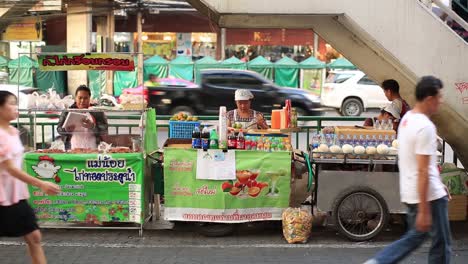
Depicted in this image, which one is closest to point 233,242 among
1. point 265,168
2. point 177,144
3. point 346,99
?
point 265,168

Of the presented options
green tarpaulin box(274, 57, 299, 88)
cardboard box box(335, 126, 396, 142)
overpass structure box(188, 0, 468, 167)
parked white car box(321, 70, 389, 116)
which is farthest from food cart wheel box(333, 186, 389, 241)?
green tarpaulin box(274, 57, 299, 88)

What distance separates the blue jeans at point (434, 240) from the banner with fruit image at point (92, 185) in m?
3.21

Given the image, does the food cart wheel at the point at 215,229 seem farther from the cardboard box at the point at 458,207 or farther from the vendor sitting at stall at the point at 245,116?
the cardboard box at the point at 458,207

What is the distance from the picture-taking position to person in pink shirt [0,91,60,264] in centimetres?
480

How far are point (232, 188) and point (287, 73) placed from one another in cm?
2158

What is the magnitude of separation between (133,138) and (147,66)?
21.0 metres

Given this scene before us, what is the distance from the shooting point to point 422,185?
4.55m

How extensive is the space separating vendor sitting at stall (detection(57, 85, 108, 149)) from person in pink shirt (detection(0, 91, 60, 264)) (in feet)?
8.56

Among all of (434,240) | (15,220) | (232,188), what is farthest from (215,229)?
(434,240)

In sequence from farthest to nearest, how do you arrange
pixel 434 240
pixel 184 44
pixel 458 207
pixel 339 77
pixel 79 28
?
pixel 184 44, pixel 79 28, pixel 339 77, pixel 458 207, pixel 434 240

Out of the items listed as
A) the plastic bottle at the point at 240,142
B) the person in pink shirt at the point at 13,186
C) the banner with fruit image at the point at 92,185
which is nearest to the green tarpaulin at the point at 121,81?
the banner with fruit image at the point at 92,185

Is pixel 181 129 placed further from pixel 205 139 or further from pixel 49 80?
pixel 49 80

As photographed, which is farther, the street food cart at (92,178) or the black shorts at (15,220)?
the street food cart at (92,178)

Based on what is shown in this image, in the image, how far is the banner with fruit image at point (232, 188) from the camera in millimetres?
7000
